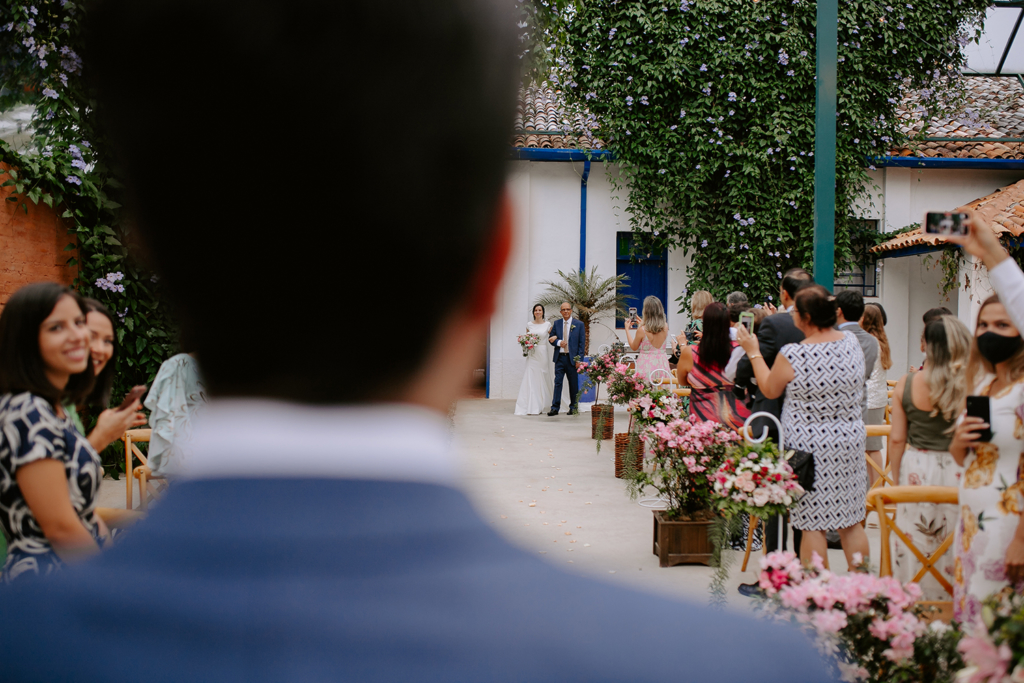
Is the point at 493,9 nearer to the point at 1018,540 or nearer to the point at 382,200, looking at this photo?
the point at 382,200

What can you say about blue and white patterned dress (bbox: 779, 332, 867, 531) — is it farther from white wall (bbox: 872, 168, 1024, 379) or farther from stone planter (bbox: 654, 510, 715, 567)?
white wall (bbox: 872, 168, 1024, 379)

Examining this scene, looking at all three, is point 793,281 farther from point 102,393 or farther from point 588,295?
point 588,295

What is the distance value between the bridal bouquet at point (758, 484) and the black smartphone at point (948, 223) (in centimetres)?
148

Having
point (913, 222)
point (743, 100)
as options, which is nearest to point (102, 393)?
point (743, 100)

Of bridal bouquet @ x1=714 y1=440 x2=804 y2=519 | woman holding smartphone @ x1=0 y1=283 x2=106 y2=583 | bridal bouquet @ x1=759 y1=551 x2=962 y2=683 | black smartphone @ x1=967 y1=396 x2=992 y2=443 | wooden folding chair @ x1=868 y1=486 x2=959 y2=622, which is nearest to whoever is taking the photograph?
bridal bouquet @ x1=759 y1=551 x2=962 y2=683

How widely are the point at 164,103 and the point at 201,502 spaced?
34 centimetres

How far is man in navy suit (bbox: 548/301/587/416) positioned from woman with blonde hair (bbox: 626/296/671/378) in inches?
132

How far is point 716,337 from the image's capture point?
5.24 m

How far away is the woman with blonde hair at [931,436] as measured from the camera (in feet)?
12.7

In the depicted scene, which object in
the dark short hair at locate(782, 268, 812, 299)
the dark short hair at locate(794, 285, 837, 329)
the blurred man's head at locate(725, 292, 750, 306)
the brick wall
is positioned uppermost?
the brick wall

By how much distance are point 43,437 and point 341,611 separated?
7.13ft

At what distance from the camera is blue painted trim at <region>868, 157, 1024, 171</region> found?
13.3 metres

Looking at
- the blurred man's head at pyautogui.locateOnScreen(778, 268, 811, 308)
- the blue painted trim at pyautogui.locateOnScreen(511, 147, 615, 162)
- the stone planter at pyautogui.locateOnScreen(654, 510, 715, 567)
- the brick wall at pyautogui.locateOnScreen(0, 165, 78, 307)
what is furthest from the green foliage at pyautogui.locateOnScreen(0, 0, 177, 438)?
the blue painted trim at pyautogui.locateOnScreen(511, 147, 615, 162)

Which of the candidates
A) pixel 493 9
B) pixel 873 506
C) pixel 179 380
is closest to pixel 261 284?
pixel 493 9
